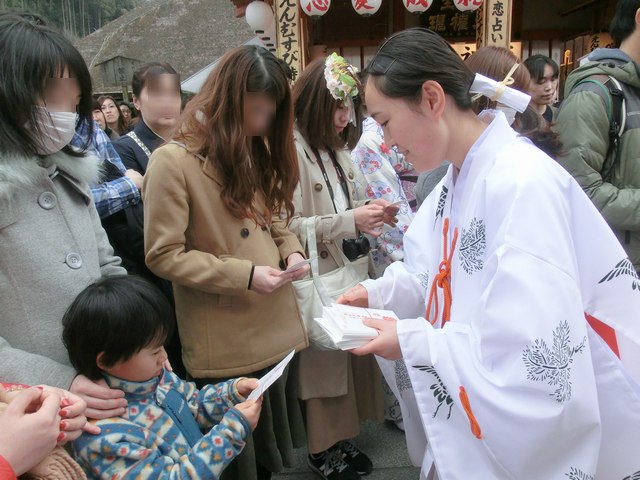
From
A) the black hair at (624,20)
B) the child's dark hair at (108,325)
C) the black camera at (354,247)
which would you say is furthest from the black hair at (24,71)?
the black hair at (624,20)

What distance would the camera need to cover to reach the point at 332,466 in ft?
10.0

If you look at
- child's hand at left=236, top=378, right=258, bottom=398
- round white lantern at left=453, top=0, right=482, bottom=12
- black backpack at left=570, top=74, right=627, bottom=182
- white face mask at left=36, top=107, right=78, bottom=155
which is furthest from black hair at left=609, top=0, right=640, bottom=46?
round white lantern at left=453, top=0, right=482, bottom=12

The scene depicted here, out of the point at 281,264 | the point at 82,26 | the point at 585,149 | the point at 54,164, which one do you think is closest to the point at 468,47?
the point at 585,149

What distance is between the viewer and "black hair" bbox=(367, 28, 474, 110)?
1620 mm

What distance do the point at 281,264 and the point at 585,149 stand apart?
165 cm

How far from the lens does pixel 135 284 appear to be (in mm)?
1618

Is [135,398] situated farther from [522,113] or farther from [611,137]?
[611,137]

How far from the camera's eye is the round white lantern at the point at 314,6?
751cm

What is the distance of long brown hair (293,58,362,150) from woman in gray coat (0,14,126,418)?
4.79ft

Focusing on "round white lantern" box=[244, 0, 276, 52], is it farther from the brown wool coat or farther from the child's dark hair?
the child's dark hair

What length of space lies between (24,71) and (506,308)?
1.55 meters

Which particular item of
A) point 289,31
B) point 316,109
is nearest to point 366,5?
point 289,31

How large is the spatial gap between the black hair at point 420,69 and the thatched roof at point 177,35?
26.4m

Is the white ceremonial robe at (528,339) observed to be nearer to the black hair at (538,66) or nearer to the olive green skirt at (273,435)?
the olive green skirt at (273,435)
